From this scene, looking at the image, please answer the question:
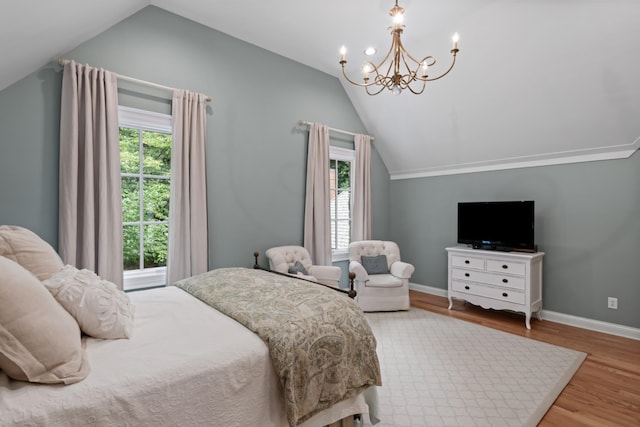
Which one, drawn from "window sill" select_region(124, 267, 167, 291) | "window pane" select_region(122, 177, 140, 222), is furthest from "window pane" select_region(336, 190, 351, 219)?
"window pane" select_region(122, 177, 140, 222)

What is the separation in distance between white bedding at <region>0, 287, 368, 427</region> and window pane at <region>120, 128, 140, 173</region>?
6.25 ft

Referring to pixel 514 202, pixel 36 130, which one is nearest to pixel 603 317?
pixel 514 202

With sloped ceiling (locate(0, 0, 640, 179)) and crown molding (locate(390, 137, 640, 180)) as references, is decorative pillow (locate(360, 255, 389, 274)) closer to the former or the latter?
A: crown molding (locate(390, 137, 640, 180))

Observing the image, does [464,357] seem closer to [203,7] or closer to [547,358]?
[547,358]

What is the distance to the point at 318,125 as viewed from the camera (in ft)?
14.1

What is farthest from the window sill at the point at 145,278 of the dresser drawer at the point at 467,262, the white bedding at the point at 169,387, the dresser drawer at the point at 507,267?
the dresser drawer at the point at 507,267

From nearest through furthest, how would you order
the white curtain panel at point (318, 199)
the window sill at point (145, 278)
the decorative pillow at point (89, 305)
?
the decorative pillow at point (89, 305), the window sill at point (145, 278), the white curtain panel at point (318, 199)

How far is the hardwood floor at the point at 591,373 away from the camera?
2057 mm

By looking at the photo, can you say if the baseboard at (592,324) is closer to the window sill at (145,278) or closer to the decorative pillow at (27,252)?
the window sill at (145,278)

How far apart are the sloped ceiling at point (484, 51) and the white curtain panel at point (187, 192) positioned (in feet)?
3.04

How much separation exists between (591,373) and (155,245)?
13.3 feet

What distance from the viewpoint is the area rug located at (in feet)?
6.76

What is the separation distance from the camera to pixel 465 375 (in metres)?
2.53

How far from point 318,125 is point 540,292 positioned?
3443 mm
